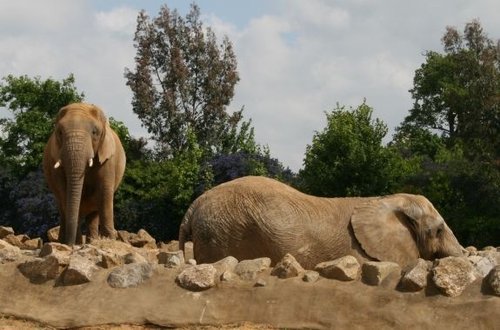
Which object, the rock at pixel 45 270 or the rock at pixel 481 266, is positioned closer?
the rock at pixel 481 266

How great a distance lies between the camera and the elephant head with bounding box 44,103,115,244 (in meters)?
17.4

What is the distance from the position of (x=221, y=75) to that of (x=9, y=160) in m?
11.8

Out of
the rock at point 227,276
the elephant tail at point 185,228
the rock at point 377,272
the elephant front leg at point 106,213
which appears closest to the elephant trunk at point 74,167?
the elephant front leg at point 106,213

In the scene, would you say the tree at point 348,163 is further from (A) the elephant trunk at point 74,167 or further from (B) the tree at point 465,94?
(A) the elephant trunk at point 74,167

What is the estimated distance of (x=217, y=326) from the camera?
927 centimetres

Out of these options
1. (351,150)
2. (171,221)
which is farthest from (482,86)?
(171,221)

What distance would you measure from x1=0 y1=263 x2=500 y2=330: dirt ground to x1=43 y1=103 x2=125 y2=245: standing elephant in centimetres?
716

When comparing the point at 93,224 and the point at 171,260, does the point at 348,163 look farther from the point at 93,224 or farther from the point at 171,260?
the point at 171,260

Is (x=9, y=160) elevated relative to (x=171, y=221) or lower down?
elevated

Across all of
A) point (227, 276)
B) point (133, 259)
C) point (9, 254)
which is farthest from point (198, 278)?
point (9, 254)

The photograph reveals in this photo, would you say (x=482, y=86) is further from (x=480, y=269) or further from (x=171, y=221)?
(x=480, y=269)

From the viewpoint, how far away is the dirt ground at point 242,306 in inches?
348

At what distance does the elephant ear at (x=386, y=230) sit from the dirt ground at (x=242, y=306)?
3.32m

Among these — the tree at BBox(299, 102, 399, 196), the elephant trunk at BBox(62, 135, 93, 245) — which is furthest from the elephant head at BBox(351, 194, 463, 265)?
the tree at BBox(299, 102, 399, 196)
